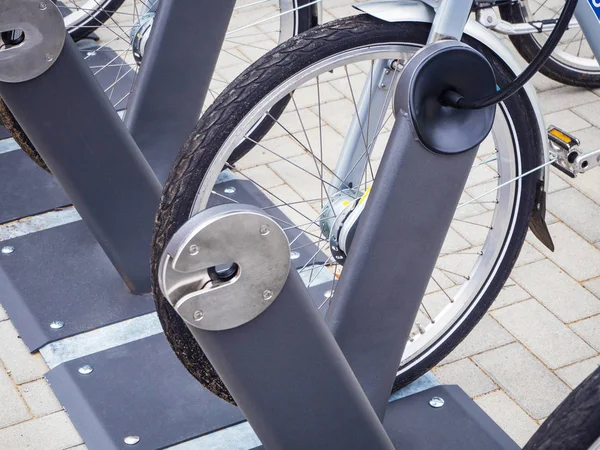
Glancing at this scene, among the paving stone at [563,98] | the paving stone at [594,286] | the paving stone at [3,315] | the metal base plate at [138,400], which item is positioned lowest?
the paving stone at [3,315]

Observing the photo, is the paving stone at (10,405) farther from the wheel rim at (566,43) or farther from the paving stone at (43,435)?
the wheel rim at (566,43)

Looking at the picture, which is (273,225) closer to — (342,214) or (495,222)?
(342,214)

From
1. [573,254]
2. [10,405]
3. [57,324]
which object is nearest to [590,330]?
[573,254]

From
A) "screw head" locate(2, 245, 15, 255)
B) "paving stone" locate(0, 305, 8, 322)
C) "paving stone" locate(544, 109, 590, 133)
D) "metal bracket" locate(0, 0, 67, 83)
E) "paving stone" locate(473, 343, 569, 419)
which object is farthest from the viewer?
"paving stone" locate(544, 109, 590, 133)

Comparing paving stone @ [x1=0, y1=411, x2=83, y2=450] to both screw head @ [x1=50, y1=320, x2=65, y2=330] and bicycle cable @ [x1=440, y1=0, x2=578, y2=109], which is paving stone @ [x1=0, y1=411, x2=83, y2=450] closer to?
screw head @ [x1=50, y1=320, x2=65, y2=330]

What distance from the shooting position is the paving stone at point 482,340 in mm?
2904

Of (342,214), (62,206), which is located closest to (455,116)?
Answer: (342,214)

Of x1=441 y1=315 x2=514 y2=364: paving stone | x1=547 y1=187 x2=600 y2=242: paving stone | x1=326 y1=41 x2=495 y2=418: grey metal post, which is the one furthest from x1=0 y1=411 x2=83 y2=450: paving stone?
x1=547 y1=187 x2=600 y2=242: paving stone

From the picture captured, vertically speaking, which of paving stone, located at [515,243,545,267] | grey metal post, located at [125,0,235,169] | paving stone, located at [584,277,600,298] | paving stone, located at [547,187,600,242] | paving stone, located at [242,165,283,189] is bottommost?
paving stone, located at [242,165,283,189]

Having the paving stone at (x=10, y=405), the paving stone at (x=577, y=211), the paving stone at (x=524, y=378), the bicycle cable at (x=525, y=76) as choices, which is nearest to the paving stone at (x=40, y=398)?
the paving stone at (x=10, y=405)

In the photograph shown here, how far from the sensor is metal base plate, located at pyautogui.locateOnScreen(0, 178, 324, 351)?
2.94 meters

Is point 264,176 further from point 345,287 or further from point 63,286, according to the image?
point 345,287

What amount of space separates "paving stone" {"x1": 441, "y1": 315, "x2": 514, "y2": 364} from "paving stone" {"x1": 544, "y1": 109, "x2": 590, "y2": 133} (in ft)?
3.94

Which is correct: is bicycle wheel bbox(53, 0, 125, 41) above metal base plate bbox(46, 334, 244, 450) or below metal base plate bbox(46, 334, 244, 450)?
above
